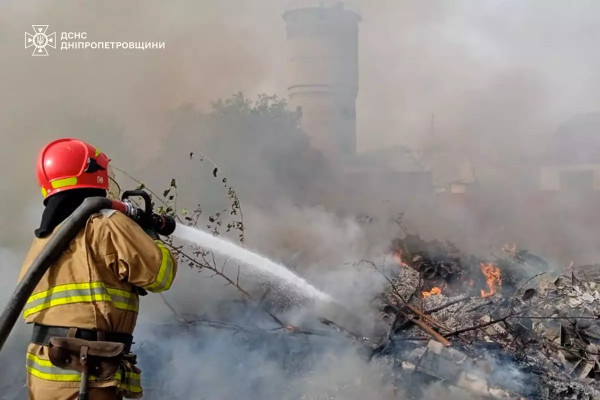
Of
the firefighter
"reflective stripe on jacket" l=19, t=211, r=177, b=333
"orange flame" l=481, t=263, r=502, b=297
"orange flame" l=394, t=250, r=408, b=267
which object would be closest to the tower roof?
"orange flame" l=394, t=250, r=408, b=267

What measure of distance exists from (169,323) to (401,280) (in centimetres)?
269

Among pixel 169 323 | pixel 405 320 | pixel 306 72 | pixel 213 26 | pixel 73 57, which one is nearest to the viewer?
pixel 405 320

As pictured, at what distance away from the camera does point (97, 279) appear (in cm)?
218

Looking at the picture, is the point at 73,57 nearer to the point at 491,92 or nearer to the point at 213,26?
the point at 213,26

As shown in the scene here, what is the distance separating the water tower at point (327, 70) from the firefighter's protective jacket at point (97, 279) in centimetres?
824

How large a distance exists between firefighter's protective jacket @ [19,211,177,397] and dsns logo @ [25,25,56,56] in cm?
762

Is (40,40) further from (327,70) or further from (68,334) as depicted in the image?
(68,334)

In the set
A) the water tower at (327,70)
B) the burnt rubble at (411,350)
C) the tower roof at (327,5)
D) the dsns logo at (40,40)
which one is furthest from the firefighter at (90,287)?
the tower roof at (327,5)

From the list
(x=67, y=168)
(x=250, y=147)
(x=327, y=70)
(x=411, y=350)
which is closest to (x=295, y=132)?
(x=250, y=147)

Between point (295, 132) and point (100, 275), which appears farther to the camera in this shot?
point (295, 132)

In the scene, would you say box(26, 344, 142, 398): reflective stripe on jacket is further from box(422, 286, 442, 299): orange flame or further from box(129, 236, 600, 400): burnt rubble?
box(422, 286, 442, 299): orange flame

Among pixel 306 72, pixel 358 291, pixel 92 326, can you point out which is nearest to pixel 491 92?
pixel 306 72

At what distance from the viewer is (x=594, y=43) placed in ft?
33.0

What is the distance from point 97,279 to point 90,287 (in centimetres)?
4
